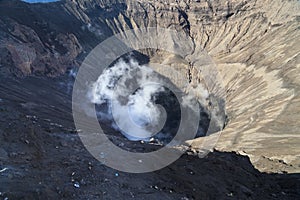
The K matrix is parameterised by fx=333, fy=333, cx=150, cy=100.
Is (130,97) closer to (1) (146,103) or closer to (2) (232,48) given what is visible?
(1) (146,103)

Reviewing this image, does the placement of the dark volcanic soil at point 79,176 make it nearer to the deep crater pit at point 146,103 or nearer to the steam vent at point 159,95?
the steam vent at point 159,95

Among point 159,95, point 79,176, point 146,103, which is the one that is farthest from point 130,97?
point 79,176

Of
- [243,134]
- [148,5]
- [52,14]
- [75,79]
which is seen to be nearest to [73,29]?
[52,14]

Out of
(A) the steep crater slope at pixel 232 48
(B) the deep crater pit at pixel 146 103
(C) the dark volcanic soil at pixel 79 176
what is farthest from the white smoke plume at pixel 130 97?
(C) the dark volcanic soil at pixel 79 176

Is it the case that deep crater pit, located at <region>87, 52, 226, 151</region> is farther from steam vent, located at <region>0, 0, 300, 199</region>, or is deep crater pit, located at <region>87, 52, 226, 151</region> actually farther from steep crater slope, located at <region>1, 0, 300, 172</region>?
steep crater slope, located at <region>1, 0, 300, 172</region>

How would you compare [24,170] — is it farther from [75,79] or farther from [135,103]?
[135,103]
